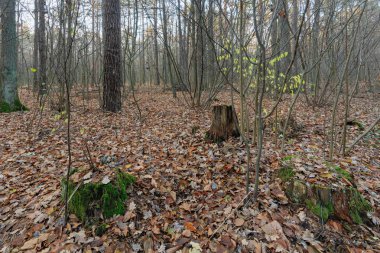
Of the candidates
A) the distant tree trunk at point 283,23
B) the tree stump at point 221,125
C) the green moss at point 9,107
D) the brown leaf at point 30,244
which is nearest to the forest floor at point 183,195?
the brown leaf at point 30,244

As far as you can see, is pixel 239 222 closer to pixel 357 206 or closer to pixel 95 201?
pixel 357 206

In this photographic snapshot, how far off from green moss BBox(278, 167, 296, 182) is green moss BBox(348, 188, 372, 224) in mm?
606

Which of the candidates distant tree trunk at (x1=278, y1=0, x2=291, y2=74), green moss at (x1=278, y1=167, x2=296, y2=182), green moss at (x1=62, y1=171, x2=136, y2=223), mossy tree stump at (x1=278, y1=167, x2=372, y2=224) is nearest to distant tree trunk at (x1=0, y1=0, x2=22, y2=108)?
green moss at (x1=62, y1=171, x2=136, y2=223)

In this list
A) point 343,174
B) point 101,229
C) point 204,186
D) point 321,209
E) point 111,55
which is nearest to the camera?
point 101,229

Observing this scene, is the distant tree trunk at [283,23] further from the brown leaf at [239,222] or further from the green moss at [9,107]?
the green moss at [9,107]

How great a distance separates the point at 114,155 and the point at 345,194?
3.19 m

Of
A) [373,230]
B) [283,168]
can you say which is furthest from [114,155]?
[373,230]

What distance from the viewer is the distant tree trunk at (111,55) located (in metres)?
6.31

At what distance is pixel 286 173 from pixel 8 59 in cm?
799

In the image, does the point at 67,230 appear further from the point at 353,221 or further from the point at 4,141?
the point at 4,141

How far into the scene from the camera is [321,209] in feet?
8.15

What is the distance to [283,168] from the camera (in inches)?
118

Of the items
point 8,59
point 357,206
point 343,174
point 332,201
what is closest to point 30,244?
point 332,201

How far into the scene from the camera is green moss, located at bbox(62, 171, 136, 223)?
252 cm
